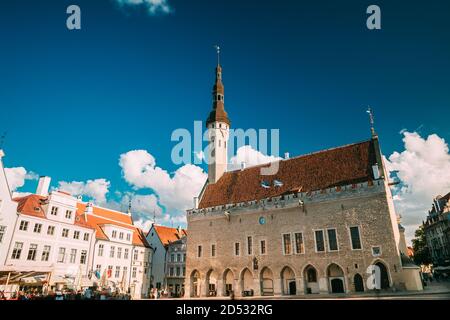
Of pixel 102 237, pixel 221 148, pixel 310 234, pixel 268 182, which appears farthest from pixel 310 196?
pixel 102 237

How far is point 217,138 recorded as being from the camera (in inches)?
1580

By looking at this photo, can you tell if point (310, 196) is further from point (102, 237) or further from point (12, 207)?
point (12, 207)

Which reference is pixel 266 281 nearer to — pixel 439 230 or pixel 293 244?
pixel 293 244

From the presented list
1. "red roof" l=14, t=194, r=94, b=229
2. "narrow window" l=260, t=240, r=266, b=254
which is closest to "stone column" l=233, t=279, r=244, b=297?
"narrow window" l=260, t=240, r=266, b=254

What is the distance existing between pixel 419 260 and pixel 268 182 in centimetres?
3549

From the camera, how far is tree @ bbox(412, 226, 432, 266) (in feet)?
164

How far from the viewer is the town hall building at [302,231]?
24.5 metres

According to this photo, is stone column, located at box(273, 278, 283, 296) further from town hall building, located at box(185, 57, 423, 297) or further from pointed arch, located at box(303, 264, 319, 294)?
pointed arch, located at box(303, 264, 319, 294)

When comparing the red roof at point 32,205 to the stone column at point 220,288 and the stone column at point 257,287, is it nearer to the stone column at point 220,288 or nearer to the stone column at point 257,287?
the stone column at point 220,288

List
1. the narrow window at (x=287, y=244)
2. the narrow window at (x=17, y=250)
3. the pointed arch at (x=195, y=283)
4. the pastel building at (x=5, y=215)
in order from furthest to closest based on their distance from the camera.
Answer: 1. the pointed arch at (x=195, y=283)
2. the narrow window at (x=287, y=244)
3. the narrow window at (x=17, y=250)
4. the pastel building at (x=5, y=215)

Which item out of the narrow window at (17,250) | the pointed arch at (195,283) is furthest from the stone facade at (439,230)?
the narrow window at (17,250)

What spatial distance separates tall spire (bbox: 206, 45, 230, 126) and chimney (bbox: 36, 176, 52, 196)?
20277mm

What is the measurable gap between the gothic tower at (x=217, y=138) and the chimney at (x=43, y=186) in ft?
60.5
